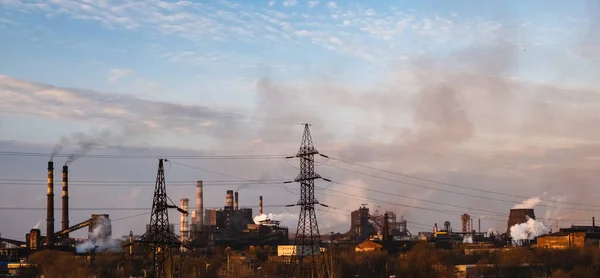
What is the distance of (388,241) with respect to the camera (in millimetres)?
86438

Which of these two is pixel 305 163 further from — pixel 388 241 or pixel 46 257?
pixel 388 241

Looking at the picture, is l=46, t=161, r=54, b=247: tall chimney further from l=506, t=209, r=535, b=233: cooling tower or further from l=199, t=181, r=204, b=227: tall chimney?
l=506, t=209, r=535, b=233: cooling tower

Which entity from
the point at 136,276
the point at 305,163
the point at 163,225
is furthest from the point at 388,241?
the point at 163,225

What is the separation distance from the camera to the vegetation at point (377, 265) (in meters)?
55.3

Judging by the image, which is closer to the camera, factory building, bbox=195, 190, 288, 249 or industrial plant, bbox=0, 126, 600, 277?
industrial plant, bbox=0, 126, 600, 277

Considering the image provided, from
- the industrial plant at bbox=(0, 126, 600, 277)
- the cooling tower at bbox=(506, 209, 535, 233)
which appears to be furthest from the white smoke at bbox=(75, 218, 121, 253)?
the cooling tower at bbox=(506, 209, 535, 233)

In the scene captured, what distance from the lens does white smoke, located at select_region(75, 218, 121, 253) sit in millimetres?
82812

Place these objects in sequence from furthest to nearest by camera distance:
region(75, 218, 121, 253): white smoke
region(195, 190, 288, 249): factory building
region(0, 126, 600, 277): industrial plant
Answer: region(195, 190, 288, 249): factory building < region(75, 218, 121, 253): white smoke < region(0, 126, 600, 277): industrial plant

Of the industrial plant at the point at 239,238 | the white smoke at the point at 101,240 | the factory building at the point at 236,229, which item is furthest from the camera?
the factory building at the point at 236,229

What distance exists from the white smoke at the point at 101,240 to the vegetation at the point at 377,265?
977cm

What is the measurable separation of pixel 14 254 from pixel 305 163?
145 ft

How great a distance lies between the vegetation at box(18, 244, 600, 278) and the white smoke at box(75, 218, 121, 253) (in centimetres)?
977

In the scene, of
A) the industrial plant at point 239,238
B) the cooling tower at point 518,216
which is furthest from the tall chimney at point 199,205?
the cooling tower at point 518,216

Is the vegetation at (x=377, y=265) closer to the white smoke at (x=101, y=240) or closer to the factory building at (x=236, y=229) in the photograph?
the white smoke at (x=101, y=240)
